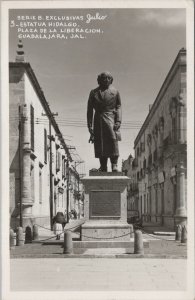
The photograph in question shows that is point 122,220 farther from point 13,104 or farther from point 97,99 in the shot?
point 13,104

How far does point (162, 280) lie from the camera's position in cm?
1034

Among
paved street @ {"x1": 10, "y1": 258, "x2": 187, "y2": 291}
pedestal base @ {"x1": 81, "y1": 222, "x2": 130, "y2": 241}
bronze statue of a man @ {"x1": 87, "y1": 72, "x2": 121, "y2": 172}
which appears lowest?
paved street @ {"x1": 10, "y1": 258, "x2": 187, "y2": 291}

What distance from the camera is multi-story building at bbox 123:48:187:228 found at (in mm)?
24172

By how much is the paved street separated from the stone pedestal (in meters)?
1.37

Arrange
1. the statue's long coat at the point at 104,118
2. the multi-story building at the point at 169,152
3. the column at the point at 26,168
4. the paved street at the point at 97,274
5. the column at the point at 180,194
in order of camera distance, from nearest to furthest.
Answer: the paved street at the point at 97,274
the statue's long coat at the point at 104,118
the column at the point at 26,168
the column at the point at 180,194
the multi-story building at the point at 169,152

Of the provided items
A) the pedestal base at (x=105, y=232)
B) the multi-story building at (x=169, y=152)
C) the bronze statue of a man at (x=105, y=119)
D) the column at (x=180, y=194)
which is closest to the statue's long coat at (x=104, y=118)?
the bronze statue of a man at (x=105, y=119)

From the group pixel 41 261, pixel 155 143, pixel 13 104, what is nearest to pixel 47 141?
pixel 155 143

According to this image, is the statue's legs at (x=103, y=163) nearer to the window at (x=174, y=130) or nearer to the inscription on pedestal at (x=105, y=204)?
the inscription on pedestal at (x=105, y=204)

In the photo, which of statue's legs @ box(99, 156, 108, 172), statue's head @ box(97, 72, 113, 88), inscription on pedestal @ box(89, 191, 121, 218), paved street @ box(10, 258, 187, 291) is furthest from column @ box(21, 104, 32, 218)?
paved street @ box(10, 258, 187, 291)

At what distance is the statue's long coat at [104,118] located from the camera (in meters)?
14.6

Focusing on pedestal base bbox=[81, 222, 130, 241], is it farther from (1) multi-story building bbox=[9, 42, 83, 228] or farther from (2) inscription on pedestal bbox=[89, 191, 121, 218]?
(1) multi-story building bbox=[9, 42, 83, 228]

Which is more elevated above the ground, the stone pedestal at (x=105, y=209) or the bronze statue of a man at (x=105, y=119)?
the bronze statue of a man at (x=105, y=119)

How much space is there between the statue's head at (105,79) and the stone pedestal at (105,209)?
2.68 m

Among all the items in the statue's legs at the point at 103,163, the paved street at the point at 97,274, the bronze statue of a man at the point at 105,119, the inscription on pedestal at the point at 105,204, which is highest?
the bronze statue of a man at the point at 105,119
